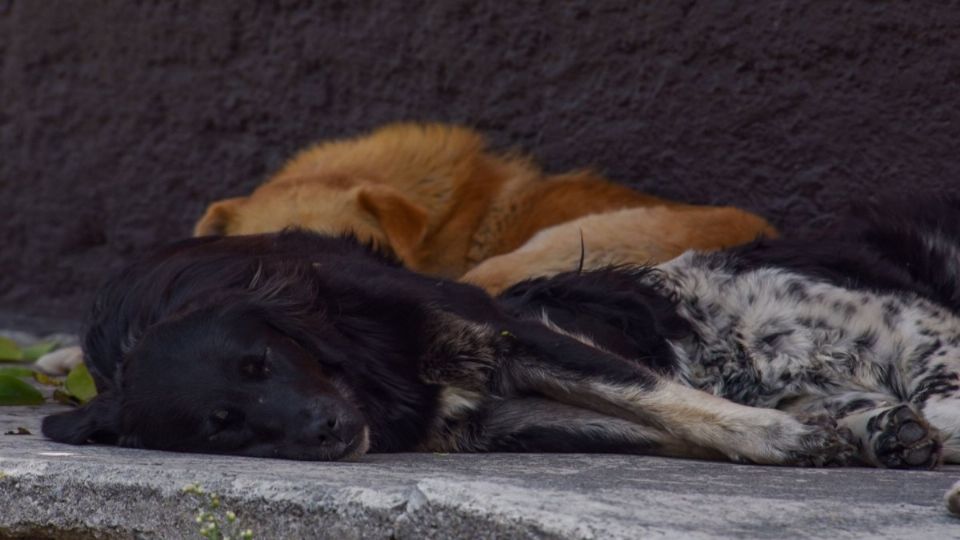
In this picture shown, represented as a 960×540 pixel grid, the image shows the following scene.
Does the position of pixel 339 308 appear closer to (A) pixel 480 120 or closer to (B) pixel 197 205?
(A) pixel 480 120

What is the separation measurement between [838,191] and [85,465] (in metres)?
3.22

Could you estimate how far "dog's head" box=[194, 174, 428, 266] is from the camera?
5.82 m

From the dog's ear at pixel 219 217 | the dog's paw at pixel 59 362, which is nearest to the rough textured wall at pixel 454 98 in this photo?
the dog's ear at pixel 219 217

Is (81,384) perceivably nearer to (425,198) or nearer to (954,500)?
(425,198)

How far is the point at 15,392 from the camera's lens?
190 inches

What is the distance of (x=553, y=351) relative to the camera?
3602 millimetres

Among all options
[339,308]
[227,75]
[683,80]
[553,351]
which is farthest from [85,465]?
[227,75]

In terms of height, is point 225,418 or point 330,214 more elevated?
point 330,214

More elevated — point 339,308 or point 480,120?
point 480,120

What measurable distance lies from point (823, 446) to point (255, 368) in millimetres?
1318

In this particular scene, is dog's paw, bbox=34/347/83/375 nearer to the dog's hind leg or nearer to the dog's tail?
the dog's hind leg

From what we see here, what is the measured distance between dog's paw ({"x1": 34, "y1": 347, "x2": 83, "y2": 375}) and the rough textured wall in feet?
3.34

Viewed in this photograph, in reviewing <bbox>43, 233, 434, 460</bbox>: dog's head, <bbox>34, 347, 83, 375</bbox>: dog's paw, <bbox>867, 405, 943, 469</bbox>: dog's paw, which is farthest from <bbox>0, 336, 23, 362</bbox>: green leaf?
<bbox>867, 405, 943, 469</bbox>: dog's paw

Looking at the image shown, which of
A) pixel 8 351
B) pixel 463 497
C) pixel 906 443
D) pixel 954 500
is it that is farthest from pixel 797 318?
pixel 8 351
